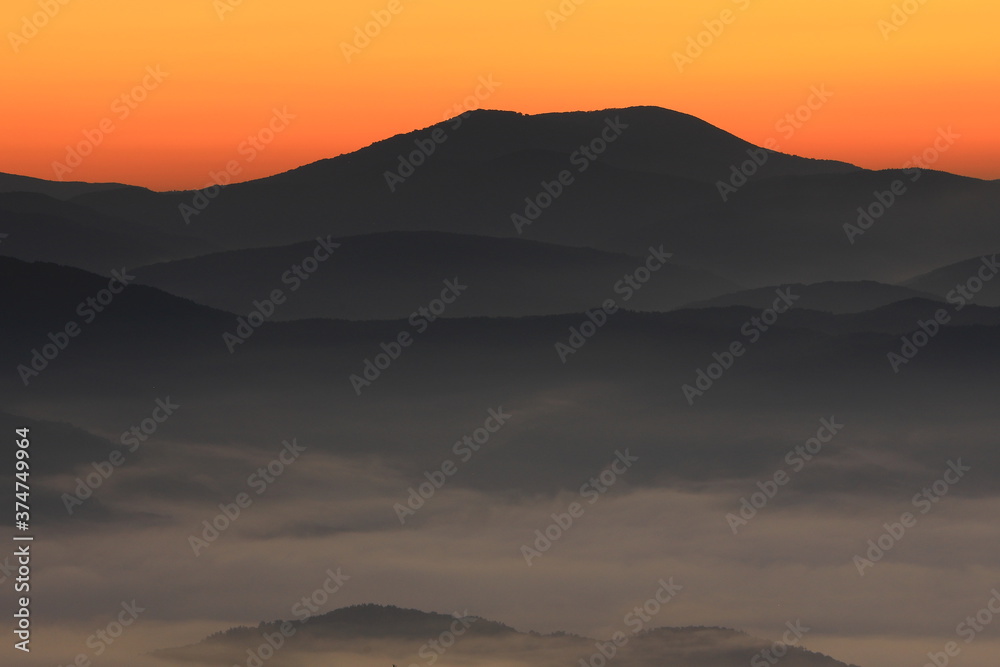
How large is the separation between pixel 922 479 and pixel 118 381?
353 feet

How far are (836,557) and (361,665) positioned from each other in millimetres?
51545

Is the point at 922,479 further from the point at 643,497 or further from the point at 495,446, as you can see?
the point at 495,446

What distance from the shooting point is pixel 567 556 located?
93125mm

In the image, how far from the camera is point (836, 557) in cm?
9875

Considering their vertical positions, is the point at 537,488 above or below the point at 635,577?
below

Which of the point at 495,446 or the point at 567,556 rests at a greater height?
the point at 567,556

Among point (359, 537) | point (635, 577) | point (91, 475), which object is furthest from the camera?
point (91, 475)

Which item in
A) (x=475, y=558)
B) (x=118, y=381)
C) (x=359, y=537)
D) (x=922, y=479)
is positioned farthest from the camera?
(x=118, y=381)

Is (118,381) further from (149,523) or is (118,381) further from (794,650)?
(794,650)

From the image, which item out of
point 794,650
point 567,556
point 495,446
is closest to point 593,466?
point 495,446

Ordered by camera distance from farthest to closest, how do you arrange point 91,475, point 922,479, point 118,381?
1. point 118,381
2. point 922,479
3. point 91,475

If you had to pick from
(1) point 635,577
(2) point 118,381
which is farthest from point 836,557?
(2) point 118,381

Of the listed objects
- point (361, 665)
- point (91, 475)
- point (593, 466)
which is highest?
point (361, 665)

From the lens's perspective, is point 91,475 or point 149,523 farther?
point 91,475
